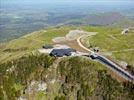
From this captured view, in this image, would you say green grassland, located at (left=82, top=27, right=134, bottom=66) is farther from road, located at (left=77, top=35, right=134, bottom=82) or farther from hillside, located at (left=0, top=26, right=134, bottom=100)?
road, located at (left=77, top=35, right=134, bottom=82)

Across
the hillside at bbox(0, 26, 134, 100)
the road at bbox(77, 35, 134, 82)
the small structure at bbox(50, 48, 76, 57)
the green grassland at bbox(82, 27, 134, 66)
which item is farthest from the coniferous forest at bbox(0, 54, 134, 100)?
the green grassland at bbox(82, 27, 134, 66)

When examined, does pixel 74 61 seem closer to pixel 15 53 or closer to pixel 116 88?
pixel 116 88

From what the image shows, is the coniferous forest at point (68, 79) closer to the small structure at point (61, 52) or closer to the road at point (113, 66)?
the small structure at point (61, 52)

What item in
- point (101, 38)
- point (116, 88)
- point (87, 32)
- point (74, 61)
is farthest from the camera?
point (87, 32)

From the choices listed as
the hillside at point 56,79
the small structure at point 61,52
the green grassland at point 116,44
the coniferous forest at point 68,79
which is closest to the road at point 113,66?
the hillside at point 56,79

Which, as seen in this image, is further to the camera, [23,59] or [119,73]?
[23,59]

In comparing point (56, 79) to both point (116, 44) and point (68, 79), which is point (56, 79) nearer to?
point (68, 79)

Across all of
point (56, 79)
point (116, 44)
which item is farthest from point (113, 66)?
point (116, 44)

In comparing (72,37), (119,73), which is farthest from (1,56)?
(119,73)
